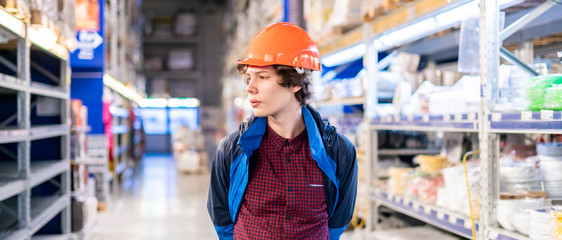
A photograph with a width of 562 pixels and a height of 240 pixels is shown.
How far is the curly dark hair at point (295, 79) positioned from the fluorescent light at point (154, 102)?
16974 mm

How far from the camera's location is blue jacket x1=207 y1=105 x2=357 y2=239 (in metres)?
1.98

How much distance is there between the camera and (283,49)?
77.6 inches

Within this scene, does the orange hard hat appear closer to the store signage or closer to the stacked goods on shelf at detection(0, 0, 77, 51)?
the stacked goods on shelf at detection(0, 0, 77, 51)

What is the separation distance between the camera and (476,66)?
3.30 metres

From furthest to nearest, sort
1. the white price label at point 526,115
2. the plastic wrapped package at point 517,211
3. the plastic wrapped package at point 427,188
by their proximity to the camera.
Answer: the plastic wrapped package at point 427,188
the plastic wrapped package at point 517,211
the white price label at point 526,115

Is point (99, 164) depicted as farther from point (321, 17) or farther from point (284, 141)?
point (284, 141)

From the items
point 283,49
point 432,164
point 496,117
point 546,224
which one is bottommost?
point 546,224

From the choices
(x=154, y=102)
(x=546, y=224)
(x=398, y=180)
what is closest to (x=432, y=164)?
(x=398, y=180)

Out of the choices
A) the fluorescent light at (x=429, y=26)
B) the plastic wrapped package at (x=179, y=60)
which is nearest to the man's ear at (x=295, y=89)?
the fluorescent light at (x=429, y=26)

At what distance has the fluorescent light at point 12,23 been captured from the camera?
2.59 m

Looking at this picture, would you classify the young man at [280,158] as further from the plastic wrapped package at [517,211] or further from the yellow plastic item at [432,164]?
the yellow plastic item at [432,164]

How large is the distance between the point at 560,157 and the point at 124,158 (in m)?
9.77

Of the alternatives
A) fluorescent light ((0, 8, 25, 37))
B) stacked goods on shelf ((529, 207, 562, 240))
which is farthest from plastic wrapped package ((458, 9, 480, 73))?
fluorescent light ((0, 8, 25, 37))

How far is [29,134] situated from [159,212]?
4.04 metres
